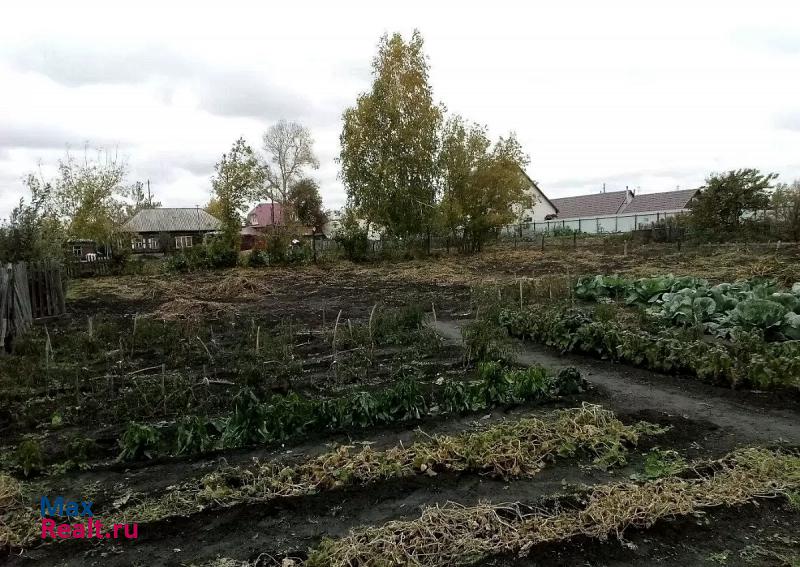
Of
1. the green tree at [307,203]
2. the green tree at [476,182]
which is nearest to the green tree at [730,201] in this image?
the green tree at [476,182]

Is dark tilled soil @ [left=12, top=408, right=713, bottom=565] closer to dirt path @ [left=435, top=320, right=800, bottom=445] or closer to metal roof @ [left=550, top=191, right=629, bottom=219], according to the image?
dirt path @ [left=435, top=320, right=800, bottom=445]

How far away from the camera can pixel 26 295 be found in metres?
10.7

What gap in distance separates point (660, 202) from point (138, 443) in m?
59.6

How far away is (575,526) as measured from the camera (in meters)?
3.21

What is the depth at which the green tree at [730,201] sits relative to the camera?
90.2ft

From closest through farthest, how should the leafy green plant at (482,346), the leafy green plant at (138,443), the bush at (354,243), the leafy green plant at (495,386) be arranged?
1. the leafy green plant at (138,443)
2. the leafy green plant at (495,386)
3. the leafy green plant at (482,346)
4. the bush at (354,243)

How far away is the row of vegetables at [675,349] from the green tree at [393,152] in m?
21.8

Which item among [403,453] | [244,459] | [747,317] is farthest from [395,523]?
[747,317]

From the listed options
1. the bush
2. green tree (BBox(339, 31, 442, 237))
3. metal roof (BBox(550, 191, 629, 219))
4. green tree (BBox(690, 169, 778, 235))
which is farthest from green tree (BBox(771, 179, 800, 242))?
metal roof (BBox(550, 191, 629, 219))

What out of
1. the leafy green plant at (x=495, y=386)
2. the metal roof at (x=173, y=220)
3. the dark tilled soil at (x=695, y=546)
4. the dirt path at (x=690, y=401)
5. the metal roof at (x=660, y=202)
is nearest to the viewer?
the dark tilled soil at (x=695, y=546)

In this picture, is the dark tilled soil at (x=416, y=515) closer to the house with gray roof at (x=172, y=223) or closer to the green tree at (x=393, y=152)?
the green tree at (x=393, y=152)

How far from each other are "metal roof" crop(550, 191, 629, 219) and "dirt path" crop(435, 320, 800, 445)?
55243 mm

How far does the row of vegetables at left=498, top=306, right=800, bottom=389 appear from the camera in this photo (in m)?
5.95

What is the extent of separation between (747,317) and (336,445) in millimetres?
7009
